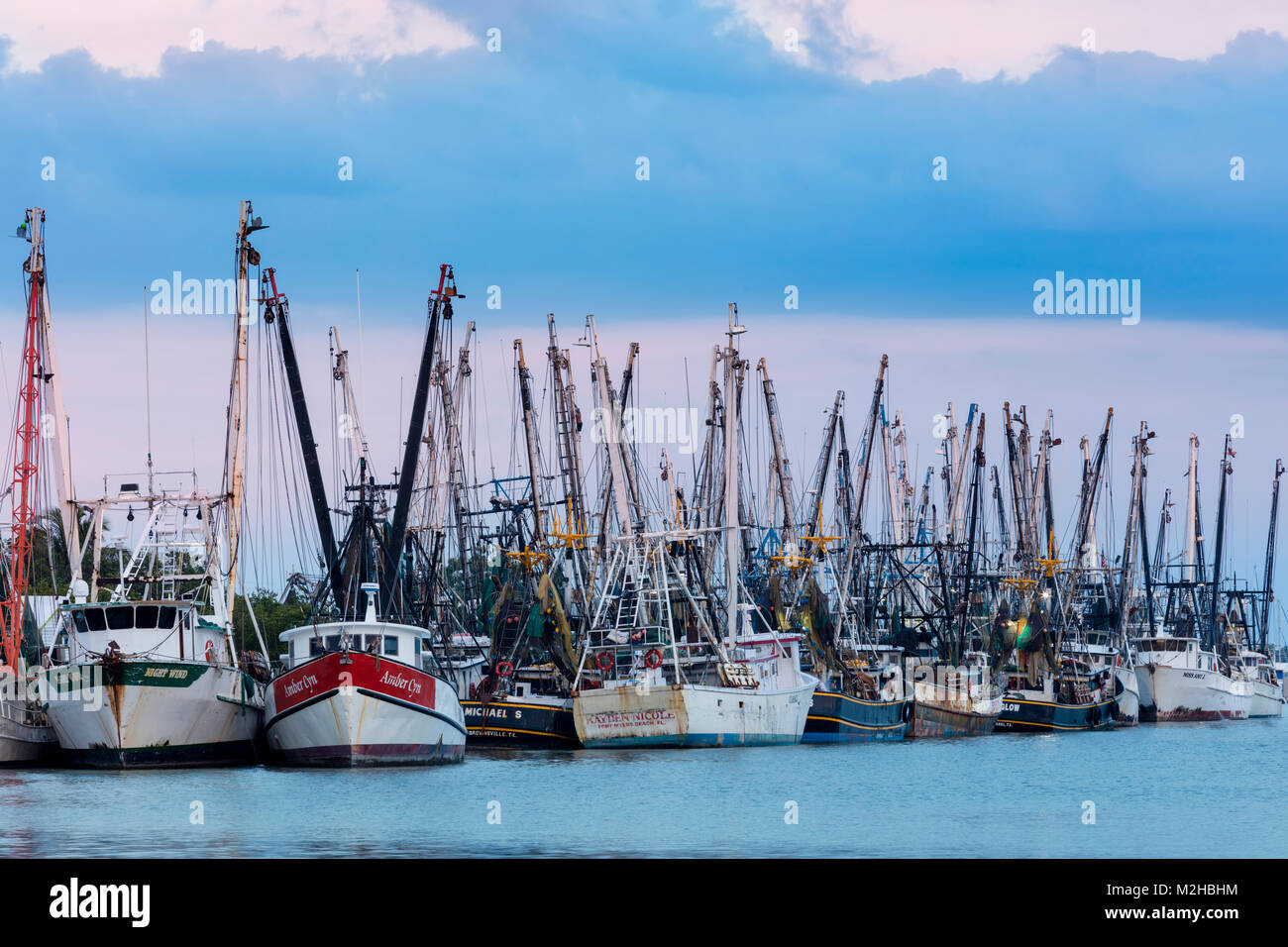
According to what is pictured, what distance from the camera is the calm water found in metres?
42.5

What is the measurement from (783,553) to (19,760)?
4859cm

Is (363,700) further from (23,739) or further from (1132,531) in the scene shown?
(1132,531)

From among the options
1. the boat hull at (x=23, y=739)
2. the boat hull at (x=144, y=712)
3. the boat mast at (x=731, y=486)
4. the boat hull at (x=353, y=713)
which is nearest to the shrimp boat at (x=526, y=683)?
the boat mast at (x=731, y=486)

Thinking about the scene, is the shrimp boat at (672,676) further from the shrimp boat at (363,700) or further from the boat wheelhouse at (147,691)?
the boat wheelhouse at (147,691)

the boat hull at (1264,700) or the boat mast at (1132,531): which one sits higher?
the boat mast at (1132,531)

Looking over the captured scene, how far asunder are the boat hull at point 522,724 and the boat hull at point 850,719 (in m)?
12.9

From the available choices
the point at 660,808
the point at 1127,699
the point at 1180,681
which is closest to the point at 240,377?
the point at 660,808

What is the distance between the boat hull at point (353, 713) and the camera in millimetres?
59781

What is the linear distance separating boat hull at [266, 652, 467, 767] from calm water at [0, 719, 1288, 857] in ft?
3.79

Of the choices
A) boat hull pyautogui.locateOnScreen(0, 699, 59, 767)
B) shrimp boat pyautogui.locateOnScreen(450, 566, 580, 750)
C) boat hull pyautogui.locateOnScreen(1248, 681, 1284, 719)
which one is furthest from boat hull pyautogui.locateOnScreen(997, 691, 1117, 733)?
boat hull pyautogui.locateOnScreen(0, 699, 59, 767)

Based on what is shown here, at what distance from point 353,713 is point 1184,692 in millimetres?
88112

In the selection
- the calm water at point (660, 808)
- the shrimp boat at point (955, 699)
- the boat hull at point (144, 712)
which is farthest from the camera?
the shrimp boat at point (955, 699)

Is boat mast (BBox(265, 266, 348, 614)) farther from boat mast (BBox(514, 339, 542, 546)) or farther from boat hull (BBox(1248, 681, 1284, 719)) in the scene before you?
boat hull (BBox(1248, 681, 1284, 719))
